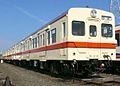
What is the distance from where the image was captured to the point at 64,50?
15.3 m

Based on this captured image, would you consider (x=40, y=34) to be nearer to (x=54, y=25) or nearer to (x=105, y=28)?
(x=54, y=25)

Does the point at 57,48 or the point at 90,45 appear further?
the point at 57,48

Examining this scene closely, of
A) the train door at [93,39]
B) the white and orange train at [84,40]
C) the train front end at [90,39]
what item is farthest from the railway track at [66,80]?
the train door at [93,39]

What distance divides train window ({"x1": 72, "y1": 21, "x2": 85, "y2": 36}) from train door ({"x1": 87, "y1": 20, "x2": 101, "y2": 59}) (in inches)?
13.6

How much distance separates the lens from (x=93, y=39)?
15555 mm

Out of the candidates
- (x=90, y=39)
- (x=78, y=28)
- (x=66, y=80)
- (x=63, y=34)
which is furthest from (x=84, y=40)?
(x=66, y=80)

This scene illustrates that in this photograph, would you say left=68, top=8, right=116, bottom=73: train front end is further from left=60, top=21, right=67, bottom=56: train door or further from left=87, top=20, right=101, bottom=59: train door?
left=60, top=21, right=67, bottom=56: train door

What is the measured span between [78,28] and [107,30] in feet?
6.01

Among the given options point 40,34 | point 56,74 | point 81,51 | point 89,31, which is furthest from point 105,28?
point 40,34

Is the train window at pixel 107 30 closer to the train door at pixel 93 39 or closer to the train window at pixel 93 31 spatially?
the train door at pixel 93 39

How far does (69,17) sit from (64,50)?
5.57 feet

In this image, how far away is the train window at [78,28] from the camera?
595 inches

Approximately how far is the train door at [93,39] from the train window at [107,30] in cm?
35

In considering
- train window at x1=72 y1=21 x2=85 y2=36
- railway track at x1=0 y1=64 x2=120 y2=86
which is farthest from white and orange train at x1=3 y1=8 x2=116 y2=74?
railway track at x1=0 y1=64 x2=120 y2=86
